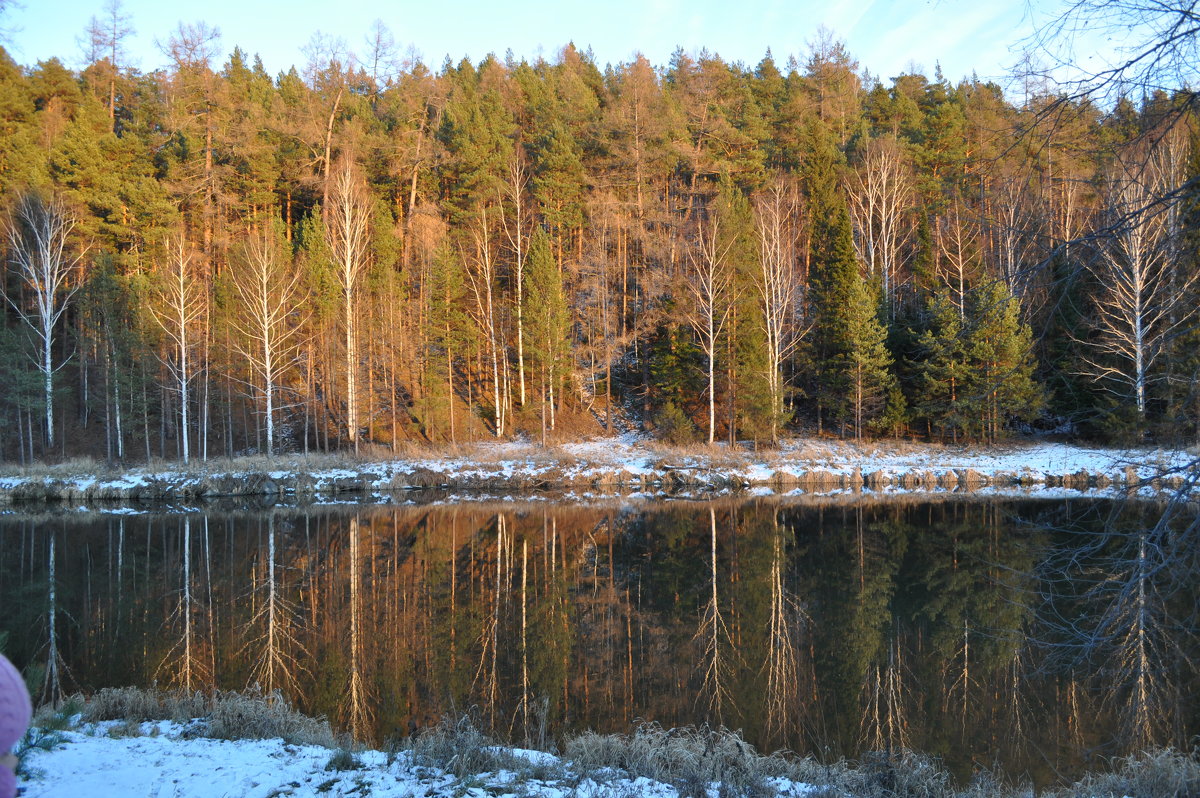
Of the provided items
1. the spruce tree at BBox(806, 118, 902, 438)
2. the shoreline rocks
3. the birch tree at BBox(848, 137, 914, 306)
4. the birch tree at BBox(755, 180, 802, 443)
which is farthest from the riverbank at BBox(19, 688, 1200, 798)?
the birch tree at BBox(848, 137, 914, 306)

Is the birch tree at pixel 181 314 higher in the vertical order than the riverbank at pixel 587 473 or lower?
higher

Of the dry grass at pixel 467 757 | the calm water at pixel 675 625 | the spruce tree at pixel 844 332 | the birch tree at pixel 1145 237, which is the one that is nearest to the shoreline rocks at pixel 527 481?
the spruce tree at pixel 844 332

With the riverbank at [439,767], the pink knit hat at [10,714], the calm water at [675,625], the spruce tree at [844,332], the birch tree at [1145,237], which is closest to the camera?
the pink knit hat at [10,714]

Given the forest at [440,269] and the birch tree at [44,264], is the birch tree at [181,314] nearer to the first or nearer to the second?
the forest at [440,269]

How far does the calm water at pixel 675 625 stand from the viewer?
675cm

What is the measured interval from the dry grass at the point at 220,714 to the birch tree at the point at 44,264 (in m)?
29.6

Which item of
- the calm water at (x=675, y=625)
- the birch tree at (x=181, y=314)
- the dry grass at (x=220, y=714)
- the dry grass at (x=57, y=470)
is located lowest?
the calm water at (x=675, y=625)

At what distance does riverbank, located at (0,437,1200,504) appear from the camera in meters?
25.3

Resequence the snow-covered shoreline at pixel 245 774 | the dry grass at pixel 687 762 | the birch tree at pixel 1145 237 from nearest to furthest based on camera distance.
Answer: the birch tree at pixel 1145 237, the snow-covered shoreline at pixel 245 774, the dry grass at pixel 687 762

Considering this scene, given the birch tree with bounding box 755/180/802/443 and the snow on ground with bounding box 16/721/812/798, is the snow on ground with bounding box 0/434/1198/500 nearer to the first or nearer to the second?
the birch tree with bounding box 755/180/802/443

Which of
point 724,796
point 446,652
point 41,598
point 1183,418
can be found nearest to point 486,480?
point 41,598

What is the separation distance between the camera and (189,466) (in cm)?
2667

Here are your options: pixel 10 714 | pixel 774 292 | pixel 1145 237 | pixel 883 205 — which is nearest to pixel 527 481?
pixel 774 292

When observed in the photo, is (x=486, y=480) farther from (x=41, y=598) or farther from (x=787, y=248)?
(x=787, y=248)
